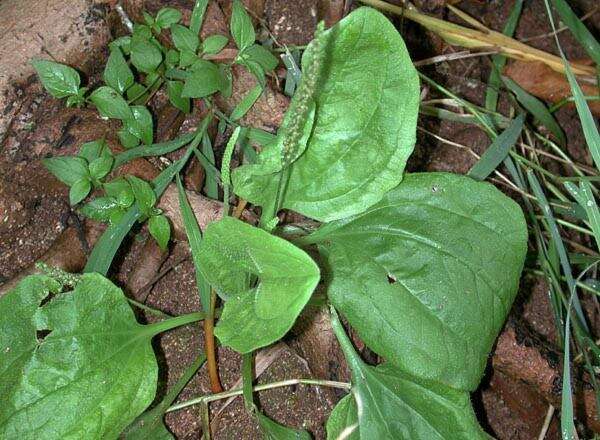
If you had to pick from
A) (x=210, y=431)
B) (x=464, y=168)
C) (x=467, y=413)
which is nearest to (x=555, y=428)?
(x=467, y=413)

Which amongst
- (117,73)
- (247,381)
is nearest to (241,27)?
(117,73)

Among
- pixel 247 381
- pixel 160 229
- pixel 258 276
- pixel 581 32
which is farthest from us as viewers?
Result: pixel 581 32

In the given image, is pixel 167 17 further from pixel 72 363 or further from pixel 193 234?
pixel 72 363

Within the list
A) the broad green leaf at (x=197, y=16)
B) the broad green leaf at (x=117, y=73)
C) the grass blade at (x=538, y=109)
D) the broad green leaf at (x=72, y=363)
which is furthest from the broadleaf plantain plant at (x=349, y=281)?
the grass blade at (x=538, y=109)

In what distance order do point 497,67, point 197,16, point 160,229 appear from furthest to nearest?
point 497,67
point 197,16
point 160,229

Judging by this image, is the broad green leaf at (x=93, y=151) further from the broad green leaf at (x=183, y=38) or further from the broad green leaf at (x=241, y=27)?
the broad green leaf at (x=241, y=27)

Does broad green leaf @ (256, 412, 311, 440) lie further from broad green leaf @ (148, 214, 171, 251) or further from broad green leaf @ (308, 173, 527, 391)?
broad green leaf @ (148, 214, 171, 251)
